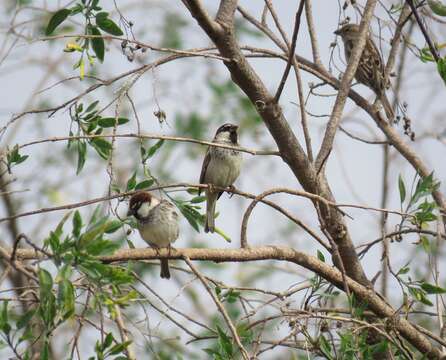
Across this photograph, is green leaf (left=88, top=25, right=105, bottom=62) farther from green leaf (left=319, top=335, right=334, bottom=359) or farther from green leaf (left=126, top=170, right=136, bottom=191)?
green leaf (left=319, top=335, right=334, bottom=359)

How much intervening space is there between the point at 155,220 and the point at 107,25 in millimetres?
1904

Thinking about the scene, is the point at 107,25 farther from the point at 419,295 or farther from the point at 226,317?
the point at 419,295

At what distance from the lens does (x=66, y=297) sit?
7.52ft

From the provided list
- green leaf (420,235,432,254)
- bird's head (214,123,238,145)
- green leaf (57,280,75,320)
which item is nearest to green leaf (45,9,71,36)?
green leaf (57,280,75,320)

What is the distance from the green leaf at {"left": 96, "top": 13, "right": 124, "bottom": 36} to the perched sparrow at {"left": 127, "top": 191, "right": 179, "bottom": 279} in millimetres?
1719

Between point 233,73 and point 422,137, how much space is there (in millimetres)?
2277

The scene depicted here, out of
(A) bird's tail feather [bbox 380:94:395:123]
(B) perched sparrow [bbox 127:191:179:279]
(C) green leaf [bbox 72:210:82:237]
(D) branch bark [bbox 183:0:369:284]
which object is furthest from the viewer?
(A) bird's tail feather [bbox 380:94:395:123]

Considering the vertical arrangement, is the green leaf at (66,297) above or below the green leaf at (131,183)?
below

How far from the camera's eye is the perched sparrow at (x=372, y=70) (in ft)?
16.4

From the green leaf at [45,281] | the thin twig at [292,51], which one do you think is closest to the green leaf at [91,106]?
the thin twig at [292,51]

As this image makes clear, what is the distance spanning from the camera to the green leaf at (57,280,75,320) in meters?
2.26

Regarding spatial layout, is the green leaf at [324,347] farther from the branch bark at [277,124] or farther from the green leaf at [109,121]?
the green leaf at [109,121]

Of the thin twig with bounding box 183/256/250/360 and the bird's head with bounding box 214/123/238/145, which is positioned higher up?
the bird's head with bounding box 214/123/238/145

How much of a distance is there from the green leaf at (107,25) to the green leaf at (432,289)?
1638mm
